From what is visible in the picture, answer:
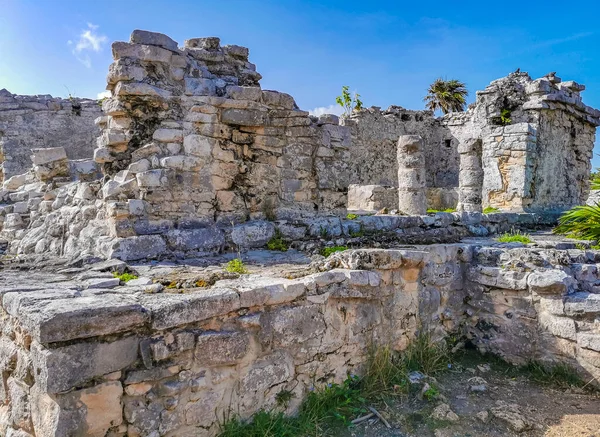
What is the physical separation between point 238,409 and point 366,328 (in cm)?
133

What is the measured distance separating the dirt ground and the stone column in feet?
28.2

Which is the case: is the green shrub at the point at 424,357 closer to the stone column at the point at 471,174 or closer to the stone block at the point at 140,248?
the stone block at the point at 140,248

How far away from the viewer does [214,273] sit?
338cm

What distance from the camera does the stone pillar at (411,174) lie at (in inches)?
400

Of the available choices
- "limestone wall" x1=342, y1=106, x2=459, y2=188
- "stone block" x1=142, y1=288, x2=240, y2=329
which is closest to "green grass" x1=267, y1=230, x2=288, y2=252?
"stone block" x1=142, y1=288, x2=240, y2=329

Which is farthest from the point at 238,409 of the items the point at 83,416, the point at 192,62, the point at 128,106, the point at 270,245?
the point at 192,62

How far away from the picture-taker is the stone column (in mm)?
11883

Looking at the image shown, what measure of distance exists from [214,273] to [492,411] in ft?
8.01

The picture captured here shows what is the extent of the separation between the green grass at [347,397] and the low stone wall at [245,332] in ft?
0.27

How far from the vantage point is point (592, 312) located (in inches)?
152

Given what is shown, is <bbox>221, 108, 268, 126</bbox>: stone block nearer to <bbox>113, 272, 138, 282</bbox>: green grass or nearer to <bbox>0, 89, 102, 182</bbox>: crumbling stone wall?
<bbox>113, 272, 138, 282</bbox>: green grass

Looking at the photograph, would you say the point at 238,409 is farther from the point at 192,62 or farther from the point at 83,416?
the point at 192,62

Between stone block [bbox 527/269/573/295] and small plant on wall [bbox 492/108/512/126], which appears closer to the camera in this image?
stone block [bbox 527/269/573/295]

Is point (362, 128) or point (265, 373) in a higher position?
point (362, 128)
